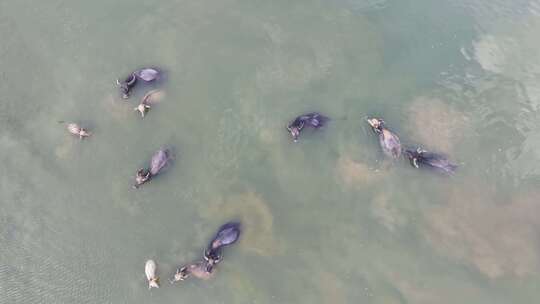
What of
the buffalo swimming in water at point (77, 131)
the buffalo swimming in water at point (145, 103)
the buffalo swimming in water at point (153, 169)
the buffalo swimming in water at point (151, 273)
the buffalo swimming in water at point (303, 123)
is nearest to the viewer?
the buffalo swimming in water at point (151, 273)

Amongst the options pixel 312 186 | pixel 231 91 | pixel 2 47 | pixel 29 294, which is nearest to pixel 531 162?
pixel 312 186

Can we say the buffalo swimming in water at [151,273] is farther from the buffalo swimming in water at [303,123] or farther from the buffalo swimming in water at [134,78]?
the buffalo swimming in water at [303,123]

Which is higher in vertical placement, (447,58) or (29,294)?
(447,58)

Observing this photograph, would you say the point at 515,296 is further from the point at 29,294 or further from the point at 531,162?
the point at 29,294

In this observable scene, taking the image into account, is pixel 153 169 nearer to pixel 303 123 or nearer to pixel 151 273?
pixel 151 273

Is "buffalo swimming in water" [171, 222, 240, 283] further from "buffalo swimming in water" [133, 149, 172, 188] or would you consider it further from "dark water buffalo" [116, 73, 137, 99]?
"dark water buffalo" [116, 73, 137, 99]

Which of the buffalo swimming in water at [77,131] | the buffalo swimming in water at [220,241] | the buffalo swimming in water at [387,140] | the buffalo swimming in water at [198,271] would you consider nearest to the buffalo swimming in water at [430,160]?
the buffalo swimming in water at [387,140]
